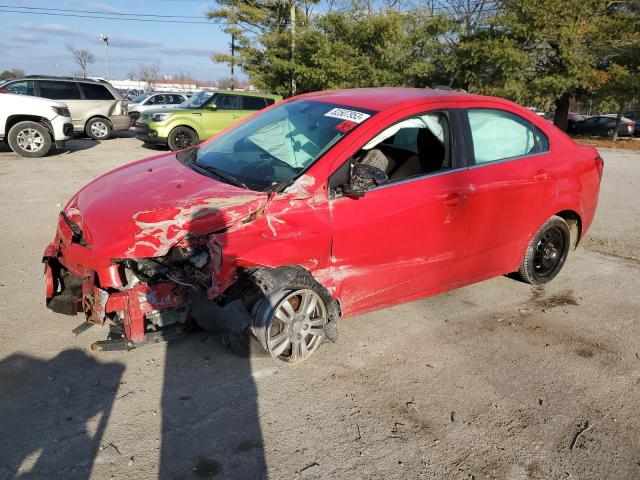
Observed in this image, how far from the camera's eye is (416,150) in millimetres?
4039

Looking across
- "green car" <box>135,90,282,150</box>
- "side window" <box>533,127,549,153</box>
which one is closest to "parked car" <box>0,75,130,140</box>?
"green car" <box>135,90,282,150</box>

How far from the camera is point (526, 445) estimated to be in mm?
2645

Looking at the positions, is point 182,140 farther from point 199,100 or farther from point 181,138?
point 199,100

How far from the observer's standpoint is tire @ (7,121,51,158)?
1130cm

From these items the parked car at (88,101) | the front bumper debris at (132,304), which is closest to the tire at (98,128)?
the parked car at (88,101)

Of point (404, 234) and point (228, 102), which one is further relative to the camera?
point (228, 102)

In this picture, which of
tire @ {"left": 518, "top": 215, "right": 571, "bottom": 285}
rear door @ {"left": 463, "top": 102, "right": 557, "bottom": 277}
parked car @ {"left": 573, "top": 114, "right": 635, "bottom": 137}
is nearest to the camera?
rear door @ {"left": 463, "top": 102, "right": 557, "bottom": 277}

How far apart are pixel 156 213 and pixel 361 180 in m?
1.27

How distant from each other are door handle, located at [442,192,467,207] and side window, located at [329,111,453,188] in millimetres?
220

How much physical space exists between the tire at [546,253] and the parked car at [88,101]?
13.6 m

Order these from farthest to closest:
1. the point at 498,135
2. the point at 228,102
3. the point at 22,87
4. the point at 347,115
→ the point at 228,102 < the point at 22,87 < the point at 498,135 < the point at 347,115

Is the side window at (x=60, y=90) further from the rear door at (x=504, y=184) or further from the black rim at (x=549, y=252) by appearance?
the black rim at (x=549, y=252)

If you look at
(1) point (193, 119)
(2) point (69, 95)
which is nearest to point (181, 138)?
(1) point (193, 119)

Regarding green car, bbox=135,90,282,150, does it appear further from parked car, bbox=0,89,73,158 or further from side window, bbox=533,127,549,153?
side window, bbox=533,127,549,153
